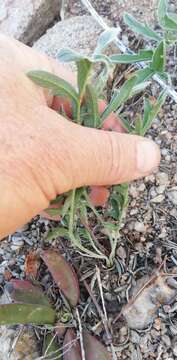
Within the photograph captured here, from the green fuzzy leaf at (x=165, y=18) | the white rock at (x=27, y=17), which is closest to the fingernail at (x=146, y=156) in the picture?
the green fuzzy leaf at (x=165, y=18)

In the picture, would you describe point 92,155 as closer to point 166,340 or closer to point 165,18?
point 165,18

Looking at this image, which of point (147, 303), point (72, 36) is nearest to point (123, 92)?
point (147, 303)

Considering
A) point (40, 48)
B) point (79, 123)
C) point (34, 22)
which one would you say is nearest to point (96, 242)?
point (79, 123)

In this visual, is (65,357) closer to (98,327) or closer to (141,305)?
(98,327)

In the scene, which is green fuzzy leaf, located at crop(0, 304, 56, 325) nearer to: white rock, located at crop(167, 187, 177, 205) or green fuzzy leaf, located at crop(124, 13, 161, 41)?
white rock, located at crop(167, 187, 177, 205)

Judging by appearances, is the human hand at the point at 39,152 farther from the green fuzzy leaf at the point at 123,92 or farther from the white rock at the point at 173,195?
the white rock at the point at 173,195
